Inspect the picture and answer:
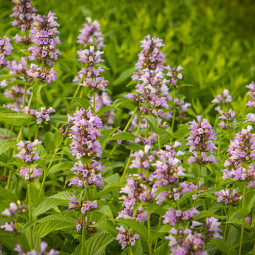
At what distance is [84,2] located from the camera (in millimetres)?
9078

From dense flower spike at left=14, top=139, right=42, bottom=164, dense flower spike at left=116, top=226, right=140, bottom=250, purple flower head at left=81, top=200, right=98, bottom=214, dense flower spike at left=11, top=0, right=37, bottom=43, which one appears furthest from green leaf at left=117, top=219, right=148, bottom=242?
dense flower spike at left=11, top=0, right=37, bottom=43

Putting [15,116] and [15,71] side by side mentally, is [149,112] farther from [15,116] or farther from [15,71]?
[15,71]

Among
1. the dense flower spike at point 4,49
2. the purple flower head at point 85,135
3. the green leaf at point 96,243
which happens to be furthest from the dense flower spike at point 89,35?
the green leaf at point 96,243

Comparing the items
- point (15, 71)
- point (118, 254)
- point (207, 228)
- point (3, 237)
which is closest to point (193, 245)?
point (207, 228)

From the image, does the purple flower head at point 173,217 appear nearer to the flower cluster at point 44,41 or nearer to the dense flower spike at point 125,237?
the dense flower spike at point 125,237

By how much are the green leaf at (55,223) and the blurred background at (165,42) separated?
1.45 metres

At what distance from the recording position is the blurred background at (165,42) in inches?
225

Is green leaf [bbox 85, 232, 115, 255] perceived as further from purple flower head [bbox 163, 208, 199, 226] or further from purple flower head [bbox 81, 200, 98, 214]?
purple flower head [bbox 163, 208, 199, 226]

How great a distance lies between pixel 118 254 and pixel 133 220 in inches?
28.8

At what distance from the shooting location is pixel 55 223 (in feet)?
8.64

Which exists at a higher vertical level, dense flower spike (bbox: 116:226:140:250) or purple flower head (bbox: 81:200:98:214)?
purple flower head (bbox: 81:200:98:214)

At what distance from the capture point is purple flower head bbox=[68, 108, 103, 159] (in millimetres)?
2408

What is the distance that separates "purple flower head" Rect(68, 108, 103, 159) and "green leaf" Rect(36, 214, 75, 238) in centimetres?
50

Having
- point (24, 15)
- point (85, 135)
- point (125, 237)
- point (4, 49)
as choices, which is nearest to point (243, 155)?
point (125, 237)
